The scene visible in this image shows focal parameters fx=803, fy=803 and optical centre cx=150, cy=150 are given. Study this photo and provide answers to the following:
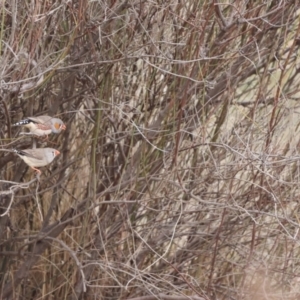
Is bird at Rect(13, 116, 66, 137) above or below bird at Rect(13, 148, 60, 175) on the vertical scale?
above

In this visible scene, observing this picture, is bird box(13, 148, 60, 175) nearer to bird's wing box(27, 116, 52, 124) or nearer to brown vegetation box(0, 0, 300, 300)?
bird's wing box(27, 116, 52, 124)

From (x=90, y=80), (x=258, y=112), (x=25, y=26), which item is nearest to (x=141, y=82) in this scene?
(x=90, y=80)

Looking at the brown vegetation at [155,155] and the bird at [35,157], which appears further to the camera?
the brown vegetation at [155,155]

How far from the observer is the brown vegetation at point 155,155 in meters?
3.82

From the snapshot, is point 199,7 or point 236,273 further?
point 236,273

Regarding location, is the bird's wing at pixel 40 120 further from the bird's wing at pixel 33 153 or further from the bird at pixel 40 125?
the bird's wing at pixel 33 153

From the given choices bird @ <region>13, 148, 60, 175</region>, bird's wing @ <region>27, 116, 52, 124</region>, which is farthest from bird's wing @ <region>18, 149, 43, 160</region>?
bird's wing @ <region>27, 116, 52, 124</region>

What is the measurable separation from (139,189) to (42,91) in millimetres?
731

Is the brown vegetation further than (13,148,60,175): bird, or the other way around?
the brown vegetation

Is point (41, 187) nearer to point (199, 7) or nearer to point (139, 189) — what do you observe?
point (139, 189)

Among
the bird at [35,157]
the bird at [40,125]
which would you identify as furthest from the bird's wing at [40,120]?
the bird at [35,157]

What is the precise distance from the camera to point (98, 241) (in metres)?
4.33

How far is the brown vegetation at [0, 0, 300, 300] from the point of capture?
12.5 feet

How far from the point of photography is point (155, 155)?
4.16 meters
